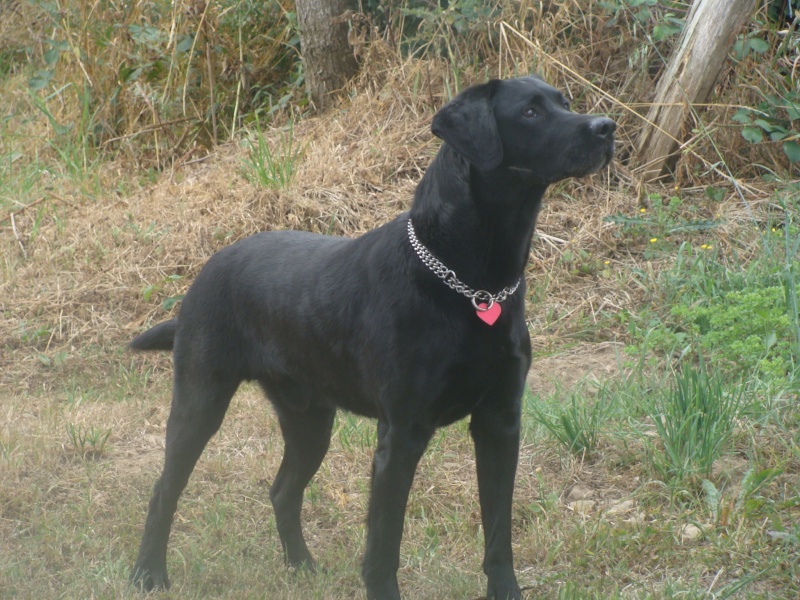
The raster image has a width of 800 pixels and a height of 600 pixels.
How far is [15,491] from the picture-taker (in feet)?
13.5

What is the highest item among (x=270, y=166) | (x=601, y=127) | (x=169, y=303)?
(x=601, y=127)

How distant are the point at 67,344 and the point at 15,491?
1.69 meters

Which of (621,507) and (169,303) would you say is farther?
(169,303)

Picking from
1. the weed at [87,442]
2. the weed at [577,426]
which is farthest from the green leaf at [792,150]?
the weed at [87,442]

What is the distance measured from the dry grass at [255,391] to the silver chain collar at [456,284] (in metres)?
1.00

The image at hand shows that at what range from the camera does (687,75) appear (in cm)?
602

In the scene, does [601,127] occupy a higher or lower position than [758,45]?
higher

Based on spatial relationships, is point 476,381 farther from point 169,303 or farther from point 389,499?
point 169,303

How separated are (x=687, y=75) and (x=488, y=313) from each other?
3.73 meters

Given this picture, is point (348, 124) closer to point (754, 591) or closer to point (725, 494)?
point (725, 494)

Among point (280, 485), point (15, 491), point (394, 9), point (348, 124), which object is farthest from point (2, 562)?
point (394, 9)

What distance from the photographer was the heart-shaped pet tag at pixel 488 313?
2.90m

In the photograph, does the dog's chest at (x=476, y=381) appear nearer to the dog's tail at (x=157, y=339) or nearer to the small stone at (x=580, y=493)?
the small stone at (x=580, y=493)

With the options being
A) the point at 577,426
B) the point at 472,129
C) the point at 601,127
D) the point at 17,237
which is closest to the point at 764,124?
the point at 577,426
